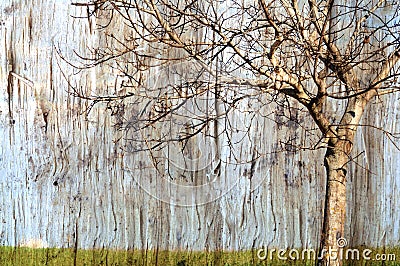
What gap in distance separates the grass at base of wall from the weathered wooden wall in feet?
0.17

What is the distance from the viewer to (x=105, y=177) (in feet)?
12.3

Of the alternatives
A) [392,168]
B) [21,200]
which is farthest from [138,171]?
[392,168]

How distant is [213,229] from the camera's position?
382 cm

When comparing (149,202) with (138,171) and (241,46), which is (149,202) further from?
(241,46)

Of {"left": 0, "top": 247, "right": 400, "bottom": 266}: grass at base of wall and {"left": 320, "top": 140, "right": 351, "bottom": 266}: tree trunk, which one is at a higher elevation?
{"left": 320, "top": 140, "right": 351, "bottom": 266}: tree trunk

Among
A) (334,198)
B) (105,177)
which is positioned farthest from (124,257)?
(334,198)

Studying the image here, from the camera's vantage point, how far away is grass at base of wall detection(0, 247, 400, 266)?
3.77 m

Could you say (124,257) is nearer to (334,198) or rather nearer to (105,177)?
(105,177)

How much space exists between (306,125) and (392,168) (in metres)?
0.71

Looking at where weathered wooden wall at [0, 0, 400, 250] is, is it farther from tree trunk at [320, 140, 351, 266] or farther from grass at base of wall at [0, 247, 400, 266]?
tree trunk at [320, 140, 351, 266]

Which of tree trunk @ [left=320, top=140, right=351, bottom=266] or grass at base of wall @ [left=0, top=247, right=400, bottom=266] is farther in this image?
grass at base of wall @ [left=0, top=247, right=400, bottom=266]

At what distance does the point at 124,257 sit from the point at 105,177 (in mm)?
571

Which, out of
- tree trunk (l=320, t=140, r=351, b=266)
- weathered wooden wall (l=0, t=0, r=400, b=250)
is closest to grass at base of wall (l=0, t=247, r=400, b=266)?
weathered wooden wall (l=0, t=0, r=400, b=250)

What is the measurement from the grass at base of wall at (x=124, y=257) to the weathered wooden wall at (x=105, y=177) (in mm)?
52
